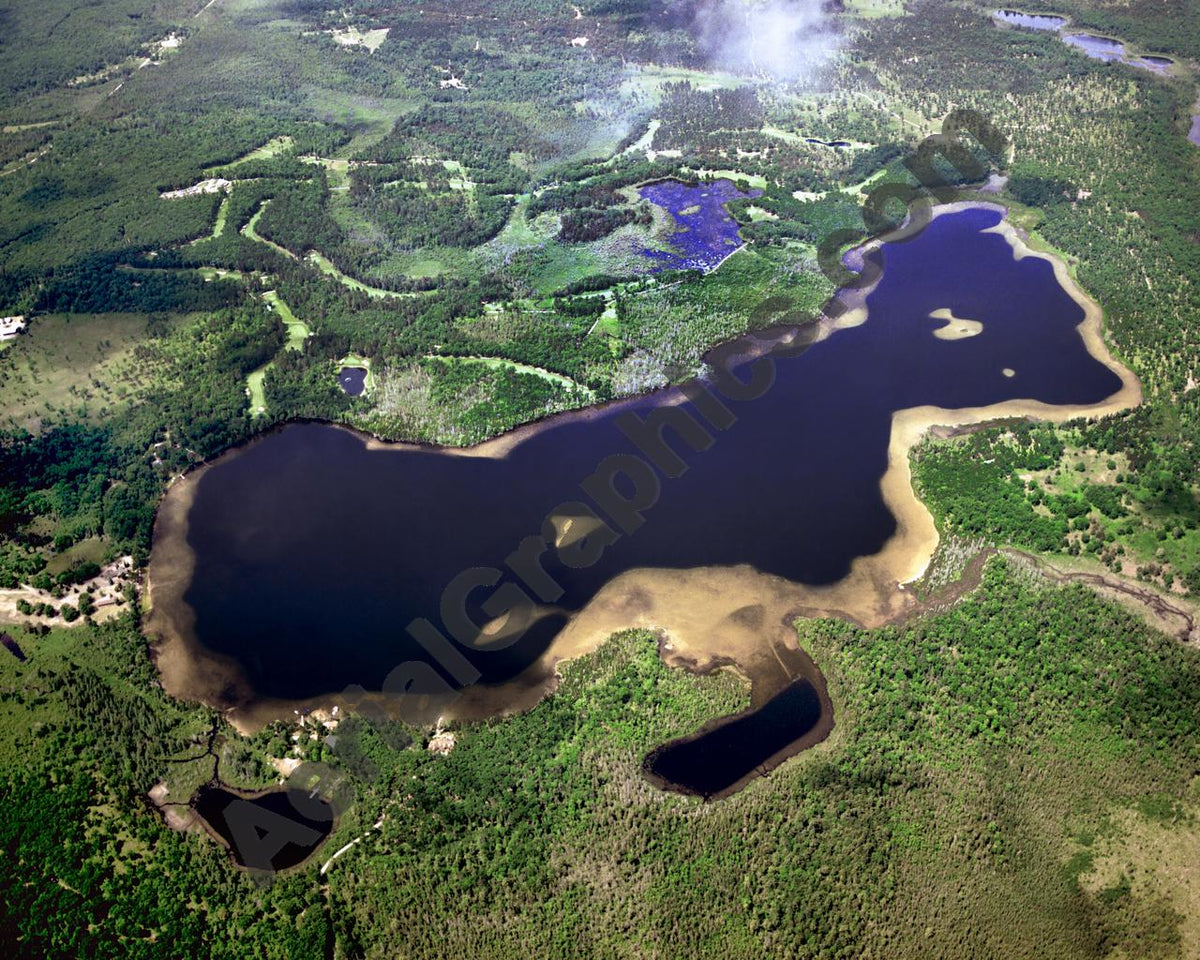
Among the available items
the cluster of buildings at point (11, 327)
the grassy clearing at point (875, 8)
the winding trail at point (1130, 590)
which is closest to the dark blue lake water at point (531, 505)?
the winding trail at point (1130, 590)

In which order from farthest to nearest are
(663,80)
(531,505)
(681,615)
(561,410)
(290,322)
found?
(663,80)
(290,322)
(561,410)
(531,505)
(681,615)

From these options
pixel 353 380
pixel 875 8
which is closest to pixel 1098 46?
pixel 875 8

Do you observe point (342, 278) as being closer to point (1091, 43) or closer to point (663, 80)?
point (663, 80)

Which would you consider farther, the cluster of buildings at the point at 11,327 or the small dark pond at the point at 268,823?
the cluster of buildings at the point at 11,327

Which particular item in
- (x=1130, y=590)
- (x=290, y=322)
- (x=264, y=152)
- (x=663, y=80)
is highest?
→ (x=663, y=80)

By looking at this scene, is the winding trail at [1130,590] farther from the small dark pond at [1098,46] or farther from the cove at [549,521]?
the small dark pond at [1098,46]

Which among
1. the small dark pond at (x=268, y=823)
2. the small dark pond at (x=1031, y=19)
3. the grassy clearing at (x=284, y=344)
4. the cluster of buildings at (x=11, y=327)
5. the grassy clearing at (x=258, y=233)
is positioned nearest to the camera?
the small dark pond at (x=268, y=823)

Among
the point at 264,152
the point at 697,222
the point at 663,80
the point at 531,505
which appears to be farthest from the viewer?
the point at 663,80
